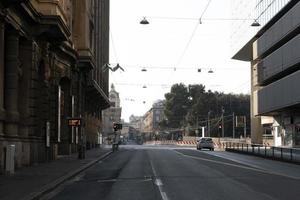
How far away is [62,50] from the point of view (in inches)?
1558

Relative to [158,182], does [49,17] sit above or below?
above

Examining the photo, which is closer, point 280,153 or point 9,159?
point 9,159

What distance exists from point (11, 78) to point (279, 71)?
50236mm

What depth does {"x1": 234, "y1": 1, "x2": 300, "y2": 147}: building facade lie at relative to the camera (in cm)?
6606

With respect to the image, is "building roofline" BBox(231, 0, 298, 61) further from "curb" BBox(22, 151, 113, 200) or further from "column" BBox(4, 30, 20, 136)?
"curb" BBox(22, 151, 113, 200)

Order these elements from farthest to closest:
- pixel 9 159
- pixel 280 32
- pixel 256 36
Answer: pixel 256 36 → pixel 280 32 → pixel 9 159

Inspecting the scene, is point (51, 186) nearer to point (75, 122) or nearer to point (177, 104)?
point (75, 122)

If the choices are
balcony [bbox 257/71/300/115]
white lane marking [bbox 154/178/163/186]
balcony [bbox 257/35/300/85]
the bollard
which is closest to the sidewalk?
the bollard

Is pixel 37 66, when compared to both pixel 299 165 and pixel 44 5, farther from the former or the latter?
pixel 299 165

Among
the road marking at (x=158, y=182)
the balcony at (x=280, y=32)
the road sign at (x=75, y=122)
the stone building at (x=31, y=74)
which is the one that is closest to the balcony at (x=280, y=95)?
the balcony at (x=280, y=32)

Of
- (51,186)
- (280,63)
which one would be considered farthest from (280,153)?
(280,63)

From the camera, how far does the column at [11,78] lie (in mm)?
27016

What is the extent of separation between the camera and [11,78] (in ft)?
89.7

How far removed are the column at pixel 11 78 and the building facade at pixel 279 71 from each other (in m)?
41.6
